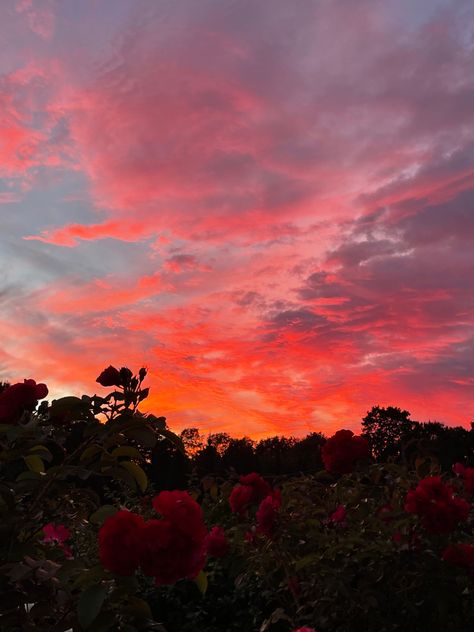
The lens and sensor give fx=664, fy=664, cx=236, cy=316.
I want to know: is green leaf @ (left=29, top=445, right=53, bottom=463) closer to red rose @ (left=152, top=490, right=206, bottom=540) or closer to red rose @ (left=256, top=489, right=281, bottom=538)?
red rose @ (left=152, top=490, right=206, bottom=540)

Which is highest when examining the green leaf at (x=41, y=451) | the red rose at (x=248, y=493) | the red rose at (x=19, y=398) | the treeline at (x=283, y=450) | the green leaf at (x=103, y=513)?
the treeline at (x=283, y=450)

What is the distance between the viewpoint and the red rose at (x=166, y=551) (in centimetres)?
230

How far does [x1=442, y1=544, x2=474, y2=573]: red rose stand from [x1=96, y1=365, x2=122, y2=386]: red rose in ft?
7.42

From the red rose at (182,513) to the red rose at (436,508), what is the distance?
1976 millimetres

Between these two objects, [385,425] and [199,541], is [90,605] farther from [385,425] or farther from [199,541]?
[385,425]

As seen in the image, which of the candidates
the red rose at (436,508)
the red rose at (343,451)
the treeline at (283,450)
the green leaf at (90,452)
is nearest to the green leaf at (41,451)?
the green leaf at (90,452)

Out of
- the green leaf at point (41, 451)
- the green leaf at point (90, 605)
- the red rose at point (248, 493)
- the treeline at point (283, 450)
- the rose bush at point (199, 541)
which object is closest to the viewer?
the green leaf at point (90, 605)

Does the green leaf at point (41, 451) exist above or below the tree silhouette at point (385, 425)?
below

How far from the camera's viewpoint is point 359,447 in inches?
185

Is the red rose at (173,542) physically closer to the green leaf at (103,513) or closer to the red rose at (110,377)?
the green leaf at (103,513)

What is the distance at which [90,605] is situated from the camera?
2.29 metres

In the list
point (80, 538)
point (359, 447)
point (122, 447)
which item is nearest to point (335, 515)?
point (359, 447)

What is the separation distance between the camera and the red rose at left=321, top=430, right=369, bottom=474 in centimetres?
471

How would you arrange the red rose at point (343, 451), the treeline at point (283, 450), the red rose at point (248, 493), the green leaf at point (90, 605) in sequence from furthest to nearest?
the treeline at point (283, 450) < the red rose at point (248, 493) < the red rose at point (343, 451) < the green leaf at point (90, 605)
